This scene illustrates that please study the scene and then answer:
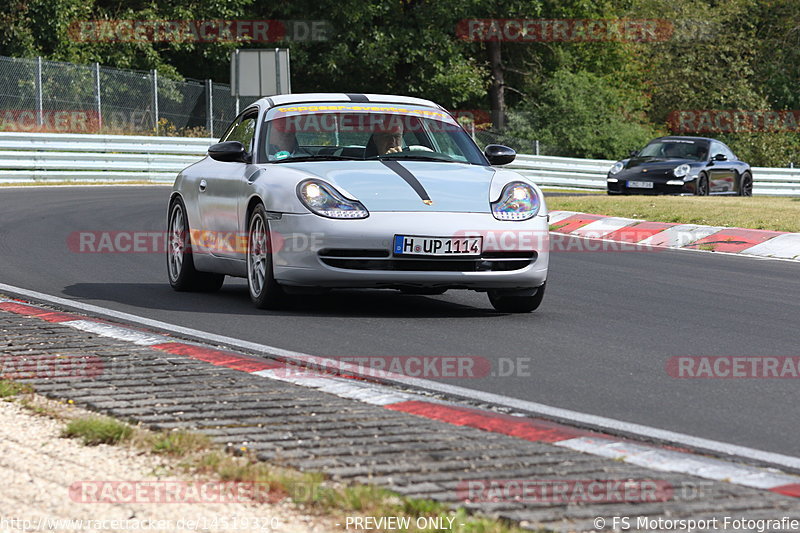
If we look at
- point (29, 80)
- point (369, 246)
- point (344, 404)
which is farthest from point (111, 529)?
point (29, 80)

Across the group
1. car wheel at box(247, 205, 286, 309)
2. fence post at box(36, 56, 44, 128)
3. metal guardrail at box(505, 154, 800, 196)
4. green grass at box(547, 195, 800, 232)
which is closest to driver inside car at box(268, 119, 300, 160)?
car wheel at box(247, 205, 286, 309)

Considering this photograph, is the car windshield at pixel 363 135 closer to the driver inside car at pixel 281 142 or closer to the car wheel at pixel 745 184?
the driver inside car at pixel 281 142

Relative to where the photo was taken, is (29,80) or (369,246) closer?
(369,246)

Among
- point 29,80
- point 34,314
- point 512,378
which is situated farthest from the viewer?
point 29,80

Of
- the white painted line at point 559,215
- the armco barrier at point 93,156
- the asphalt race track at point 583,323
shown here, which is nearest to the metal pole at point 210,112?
the armco barrier at point 93,156

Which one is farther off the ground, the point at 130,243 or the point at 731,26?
the point at 731,26

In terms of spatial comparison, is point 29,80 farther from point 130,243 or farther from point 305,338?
point 305,338

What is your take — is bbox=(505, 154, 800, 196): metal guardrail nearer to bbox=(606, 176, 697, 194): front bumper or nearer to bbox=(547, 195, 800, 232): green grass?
bbox=(606, 176, 697, 194): front bumper

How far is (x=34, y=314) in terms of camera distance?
844 cm

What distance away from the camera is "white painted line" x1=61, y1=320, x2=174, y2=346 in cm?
733

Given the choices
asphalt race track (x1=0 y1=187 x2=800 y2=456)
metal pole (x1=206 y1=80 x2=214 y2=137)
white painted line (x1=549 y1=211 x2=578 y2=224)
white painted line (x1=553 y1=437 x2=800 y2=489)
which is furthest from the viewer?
metal pole (x1=206 y1=80 x2=214 y2=137)

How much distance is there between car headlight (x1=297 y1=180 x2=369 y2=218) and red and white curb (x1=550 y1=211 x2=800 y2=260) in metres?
6.97

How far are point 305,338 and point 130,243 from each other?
7.11 m

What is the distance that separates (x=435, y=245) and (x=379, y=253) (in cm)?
36
